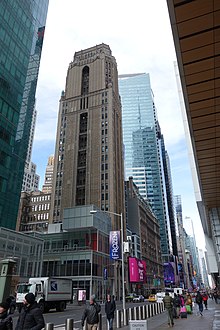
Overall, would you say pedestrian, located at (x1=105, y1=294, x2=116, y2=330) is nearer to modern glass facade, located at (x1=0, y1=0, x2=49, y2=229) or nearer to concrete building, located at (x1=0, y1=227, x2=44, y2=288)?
concrete building, located at (x1=0, y1=227, x2=44, y2=288)

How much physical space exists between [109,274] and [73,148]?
43492 millimetres

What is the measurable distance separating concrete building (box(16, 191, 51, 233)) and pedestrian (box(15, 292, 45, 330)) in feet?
359

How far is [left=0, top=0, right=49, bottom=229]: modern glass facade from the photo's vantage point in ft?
185

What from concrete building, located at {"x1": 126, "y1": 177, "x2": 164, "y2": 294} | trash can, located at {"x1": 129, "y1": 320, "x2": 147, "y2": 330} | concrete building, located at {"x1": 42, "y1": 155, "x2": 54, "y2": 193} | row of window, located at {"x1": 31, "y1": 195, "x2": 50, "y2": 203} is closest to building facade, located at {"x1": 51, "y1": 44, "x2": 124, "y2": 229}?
concrete building, located at {"x1": 126, "y1": 177, "x2": 164, "y2": 294}

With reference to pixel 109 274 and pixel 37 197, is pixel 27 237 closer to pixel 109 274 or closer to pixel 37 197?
pixel 109 274

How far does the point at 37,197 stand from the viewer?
395ft

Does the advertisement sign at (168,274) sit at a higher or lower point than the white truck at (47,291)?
higher

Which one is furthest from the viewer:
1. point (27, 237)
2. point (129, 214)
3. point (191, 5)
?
point (129, 214)

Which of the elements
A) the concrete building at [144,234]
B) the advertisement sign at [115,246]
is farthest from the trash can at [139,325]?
the concrete building at [144,234]

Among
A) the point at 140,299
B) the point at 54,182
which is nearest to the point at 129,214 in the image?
the point at 54,182

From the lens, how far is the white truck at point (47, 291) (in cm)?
2533

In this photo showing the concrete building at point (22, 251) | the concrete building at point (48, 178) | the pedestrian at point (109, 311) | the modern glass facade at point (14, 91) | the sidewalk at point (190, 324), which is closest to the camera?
the pedestrian at point (109, 311)

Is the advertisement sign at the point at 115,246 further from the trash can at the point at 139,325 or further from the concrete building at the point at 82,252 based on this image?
the trash can at the point at 139,325

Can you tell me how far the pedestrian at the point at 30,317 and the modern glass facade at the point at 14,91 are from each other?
52813 mm
